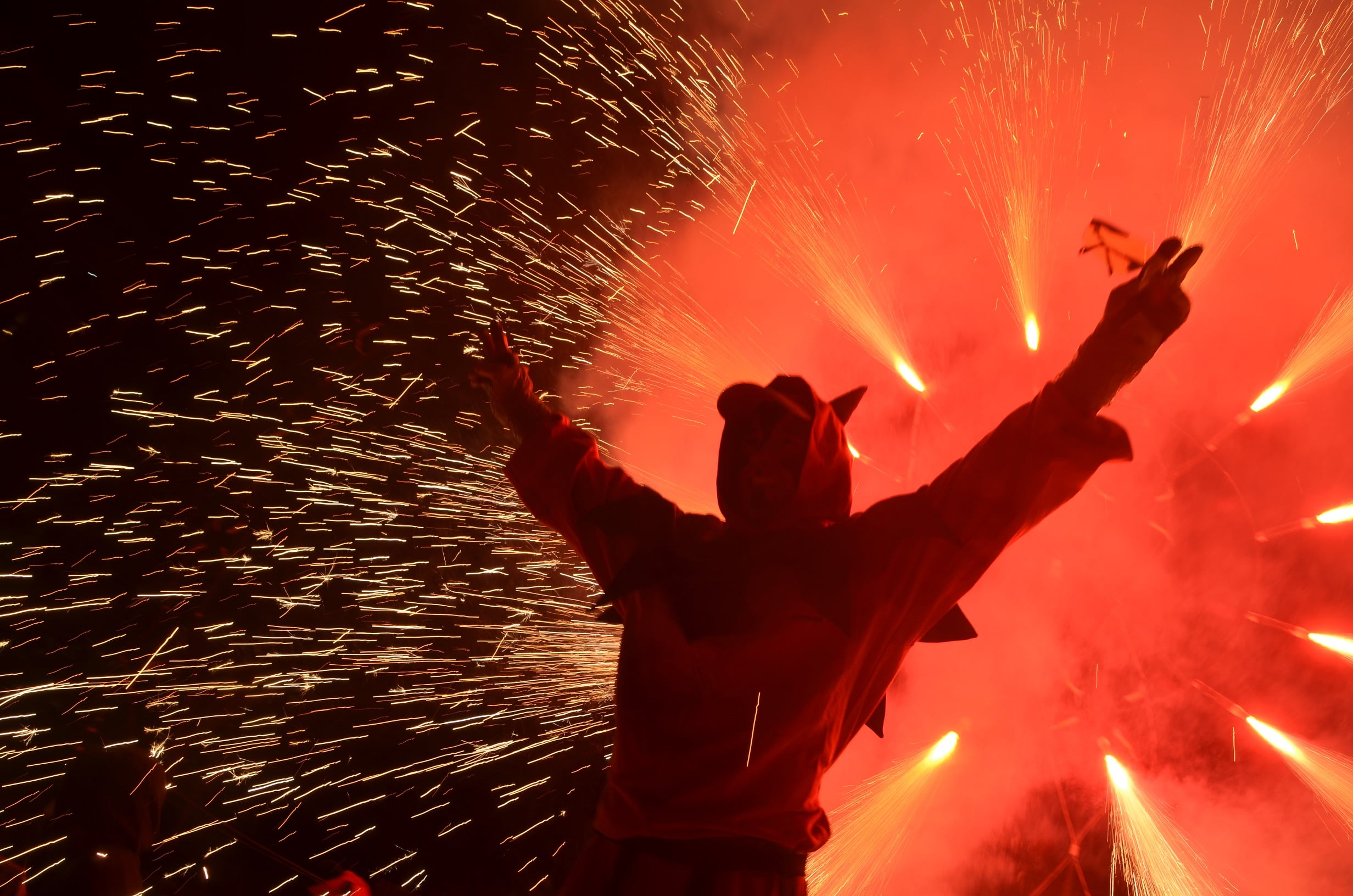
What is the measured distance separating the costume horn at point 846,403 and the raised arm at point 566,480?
1.86 feet

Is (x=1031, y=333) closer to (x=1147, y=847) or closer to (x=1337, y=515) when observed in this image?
(x=1337, y=515)

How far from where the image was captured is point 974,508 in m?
1.44

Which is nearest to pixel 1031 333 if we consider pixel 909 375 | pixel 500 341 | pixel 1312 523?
pixel 909 375

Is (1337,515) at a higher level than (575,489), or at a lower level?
higher

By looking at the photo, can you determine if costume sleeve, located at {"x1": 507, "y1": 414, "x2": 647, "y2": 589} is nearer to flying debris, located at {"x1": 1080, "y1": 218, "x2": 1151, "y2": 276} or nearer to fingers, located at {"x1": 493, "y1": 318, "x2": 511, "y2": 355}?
fingers, located at {"x1": 493, "y1": 318, "x2": 511, "y2": 355}

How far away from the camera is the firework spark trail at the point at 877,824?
12.0ft

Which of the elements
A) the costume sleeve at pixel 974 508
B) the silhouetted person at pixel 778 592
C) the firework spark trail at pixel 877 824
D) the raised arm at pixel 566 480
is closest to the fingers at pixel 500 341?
the raised arm at pixel 566 480

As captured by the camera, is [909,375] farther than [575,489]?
Yes

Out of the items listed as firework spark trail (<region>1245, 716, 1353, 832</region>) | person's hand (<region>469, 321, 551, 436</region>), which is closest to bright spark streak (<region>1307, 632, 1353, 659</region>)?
firework spark trail (<region>1245, 716, 1353, 832</region>)

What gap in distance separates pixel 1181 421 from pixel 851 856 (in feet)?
9.46

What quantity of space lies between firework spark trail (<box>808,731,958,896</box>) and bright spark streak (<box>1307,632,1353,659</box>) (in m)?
1.77

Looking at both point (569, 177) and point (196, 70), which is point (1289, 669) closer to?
point (569, 177)

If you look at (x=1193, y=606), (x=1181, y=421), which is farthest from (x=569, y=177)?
(x=1193, y=606)

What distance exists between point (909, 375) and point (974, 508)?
242 cm
